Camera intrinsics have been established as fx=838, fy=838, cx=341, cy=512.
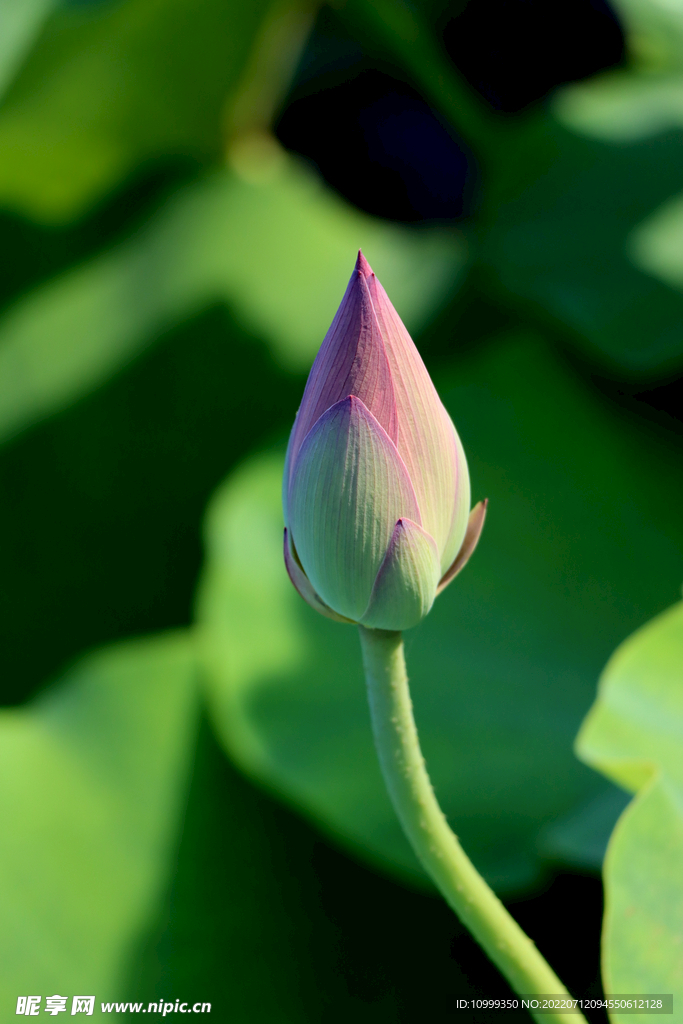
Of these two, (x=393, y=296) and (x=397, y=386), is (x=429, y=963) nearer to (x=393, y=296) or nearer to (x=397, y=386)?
(x=397, y=386)

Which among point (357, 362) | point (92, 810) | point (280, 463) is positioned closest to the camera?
point (357, 362)

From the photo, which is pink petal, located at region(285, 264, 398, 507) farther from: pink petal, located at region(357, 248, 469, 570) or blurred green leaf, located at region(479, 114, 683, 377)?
blurred green leaf, located at region(479, 114, 683, 377)

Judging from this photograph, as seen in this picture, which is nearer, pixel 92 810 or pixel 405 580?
pixel 405 580

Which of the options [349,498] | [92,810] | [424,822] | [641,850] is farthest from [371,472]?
[92,810]

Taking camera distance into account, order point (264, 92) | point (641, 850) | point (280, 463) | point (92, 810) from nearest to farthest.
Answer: point (641, 850) < point (92, 810) < point (280, 463) < point (264, 92)

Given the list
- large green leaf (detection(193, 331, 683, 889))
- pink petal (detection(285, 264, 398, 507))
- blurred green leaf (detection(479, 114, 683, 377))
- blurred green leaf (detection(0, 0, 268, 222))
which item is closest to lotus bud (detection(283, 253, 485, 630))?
pink petal (detection(285, 264, 398, 507))

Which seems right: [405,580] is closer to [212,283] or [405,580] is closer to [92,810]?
[92,810]
